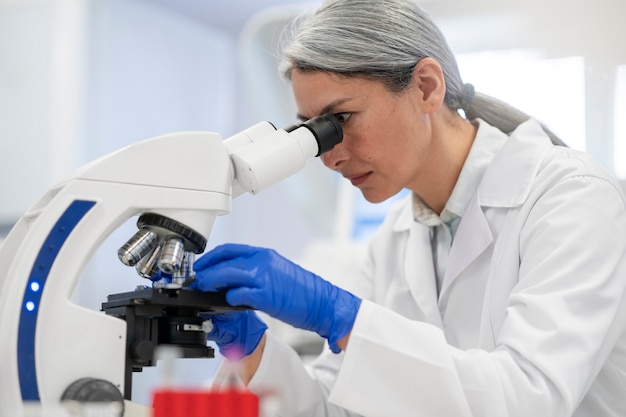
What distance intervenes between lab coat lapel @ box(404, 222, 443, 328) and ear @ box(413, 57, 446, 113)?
32cm

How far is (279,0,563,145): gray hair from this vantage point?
1.52 m

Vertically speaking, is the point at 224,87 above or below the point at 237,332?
above

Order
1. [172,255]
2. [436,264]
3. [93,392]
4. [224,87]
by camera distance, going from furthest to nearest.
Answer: [224,87] < [436,264] < [172,255] < [93,392]

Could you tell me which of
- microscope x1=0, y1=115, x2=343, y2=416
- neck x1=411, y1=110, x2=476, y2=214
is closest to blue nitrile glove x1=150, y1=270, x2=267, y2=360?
microscope x1=0, y1=115, x2=343, y2=416

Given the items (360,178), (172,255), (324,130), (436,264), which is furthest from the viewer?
(436,264)

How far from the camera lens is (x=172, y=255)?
1150 mm

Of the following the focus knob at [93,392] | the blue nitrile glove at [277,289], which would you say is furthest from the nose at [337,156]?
the focus knob at [93,392]

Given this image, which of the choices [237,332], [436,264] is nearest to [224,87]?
[436,264]

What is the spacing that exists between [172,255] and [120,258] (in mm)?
86

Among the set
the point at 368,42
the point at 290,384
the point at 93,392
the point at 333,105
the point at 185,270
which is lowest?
the point at 290,384

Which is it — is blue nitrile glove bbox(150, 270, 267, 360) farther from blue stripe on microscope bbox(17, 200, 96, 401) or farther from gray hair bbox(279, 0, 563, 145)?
gray hair bbox(279, 0, 563, 145)

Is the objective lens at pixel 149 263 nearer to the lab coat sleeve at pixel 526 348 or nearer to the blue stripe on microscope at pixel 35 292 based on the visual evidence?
the blue stripe on microscope at pixel 35 292

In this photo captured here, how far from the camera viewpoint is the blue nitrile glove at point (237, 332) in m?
1.46

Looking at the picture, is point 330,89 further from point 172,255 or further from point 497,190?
point 172,255
